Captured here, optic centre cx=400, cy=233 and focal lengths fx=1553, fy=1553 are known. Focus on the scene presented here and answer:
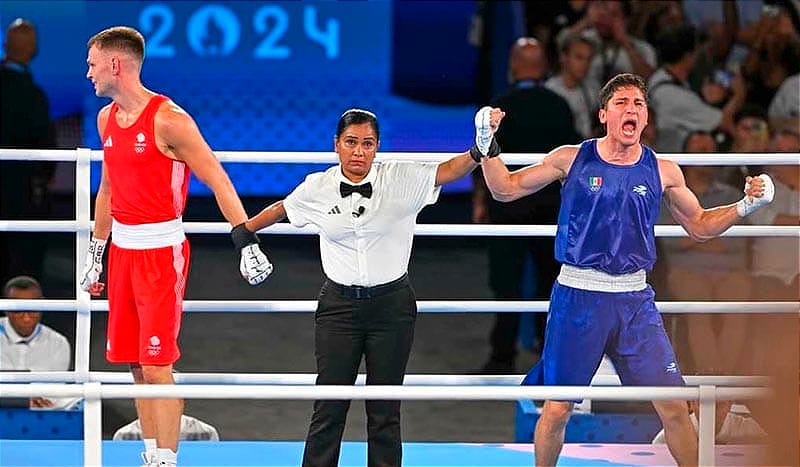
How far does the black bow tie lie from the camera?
4.34m

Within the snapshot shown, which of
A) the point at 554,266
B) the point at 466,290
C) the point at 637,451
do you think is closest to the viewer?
the point at 637,451

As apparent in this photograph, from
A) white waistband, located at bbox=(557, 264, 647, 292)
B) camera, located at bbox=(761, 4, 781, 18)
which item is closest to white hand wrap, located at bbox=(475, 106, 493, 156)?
white waistband, located at bbox=(557, 264, 647, 292)

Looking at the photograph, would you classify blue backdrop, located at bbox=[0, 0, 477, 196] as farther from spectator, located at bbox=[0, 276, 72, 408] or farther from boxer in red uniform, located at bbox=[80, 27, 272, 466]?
boxer in red uniform, located at bbox=[80, 27, 272, 466]

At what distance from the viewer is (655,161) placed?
4.36 meters

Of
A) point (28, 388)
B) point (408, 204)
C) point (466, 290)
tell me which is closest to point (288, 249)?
point (466, 290)

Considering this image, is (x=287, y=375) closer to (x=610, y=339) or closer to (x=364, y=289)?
(x=364, y=289)

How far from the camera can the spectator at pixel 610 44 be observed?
346 inches

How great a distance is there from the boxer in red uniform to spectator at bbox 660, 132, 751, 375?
9.29 feet

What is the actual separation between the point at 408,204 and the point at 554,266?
144 inches

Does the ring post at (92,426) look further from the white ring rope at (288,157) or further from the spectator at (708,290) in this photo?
the spectator at (708,290)

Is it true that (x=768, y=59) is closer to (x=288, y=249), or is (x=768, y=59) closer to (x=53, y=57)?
(x=288, y=249)

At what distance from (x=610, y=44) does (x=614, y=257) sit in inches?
192

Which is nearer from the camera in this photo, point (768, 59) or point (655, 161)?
point (655, 161)

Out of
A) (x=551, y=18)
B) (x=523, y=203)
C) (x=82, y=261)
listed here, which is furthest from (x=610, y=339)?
(x=551, y=18)
